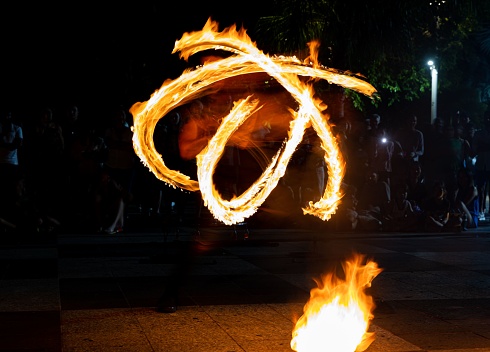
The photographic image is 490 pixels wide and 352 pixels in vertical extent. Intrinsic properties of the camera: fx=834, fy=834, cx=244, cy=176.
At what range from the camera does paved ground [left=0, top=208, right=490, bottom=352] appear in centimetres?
564

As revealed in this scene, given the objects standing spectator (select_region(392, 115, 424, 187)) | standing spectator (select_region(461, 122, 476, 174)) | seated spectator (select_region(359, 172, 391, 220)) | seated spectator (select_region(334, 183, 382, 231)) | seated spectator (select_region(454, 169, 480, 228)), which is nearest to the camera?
seated spectator (select_region(334, 183, 382, 231))

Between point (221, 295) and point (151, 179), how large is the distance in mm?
7211

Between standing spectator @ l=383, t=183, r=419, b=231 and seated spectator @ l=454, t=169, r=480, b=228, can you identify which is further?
seated spectator @ l=454, t=169, r=480, b=228

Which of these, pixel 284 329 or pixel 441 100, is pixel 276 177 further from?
pixel 441 100

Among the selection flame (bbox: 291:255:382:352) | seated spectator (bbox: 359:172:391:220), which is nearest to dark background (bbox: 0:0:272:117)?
seated spectator (bbox: 359:172:391:220)

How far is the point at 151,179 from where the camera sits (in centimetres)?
1445

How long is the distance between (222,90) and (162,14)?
42.1 feet

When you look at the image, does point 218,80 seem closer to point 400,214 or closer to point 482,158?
point 400,214

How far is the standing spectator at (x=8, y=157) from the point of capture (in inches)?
534

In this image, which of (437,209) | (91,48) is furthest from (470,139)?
(91,48)

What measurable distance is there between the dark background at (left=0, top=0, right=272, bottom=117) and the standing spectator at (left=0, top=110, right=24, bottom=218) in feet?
23.1

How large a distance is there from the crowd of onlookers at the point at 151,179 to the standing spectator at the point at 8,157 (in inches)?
0.6

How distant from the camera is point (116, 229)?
1414 cm

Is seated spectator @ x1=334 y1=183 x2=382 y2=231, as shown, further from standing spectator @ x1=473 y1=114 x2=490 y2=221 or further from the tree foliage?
standing spectator @ x1=473 y1=114 x2=490 y2=221
